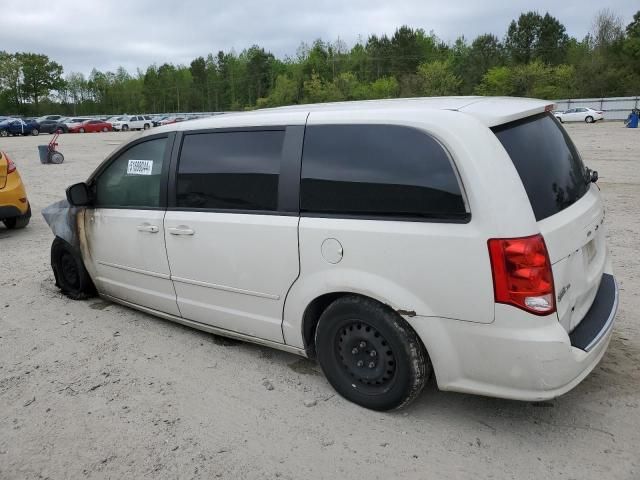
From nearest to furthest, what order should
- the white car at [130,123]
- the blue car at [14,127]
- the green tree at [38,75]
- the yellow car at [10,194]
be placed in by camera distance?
the yellow car at [10,194]
the blue car at [14,127]
the white car at [130,123]
the green tree at [38,75]

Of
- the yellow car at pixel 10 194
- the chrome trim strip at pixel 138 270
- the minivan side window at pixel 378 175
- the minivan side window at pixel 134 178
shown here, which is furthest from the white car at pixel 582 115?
the minivan side window at pixel 378 175

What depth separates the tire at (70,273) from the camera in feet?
16.5

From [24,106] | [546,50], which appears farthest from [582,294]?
[24,106]

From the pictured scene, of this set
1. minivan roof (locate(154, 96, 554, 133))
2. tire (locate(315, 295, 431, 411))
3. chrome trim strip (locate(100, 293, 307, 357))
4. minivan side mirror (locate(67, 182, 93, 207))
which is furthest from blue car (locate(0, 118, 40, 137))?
tire (locate(315, 295, 431, 411))

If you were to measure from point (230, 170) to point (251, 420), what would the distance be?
62.5 inches

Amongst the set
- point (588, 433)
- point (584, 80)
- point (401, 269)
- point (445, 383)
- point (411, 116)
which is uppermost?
point (584, 80)

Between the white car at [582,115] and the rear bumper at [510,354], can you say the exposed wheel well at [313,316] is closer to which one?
the rear bumper at [510,354]

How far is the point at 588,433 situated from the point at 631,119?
37.3 metres

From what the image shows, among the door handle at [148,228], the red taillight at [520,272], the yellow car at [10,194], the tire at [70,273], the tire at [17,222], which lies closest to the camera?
the red taillight at [520,272]

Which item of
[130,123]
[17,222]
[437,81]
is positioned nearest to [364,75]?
[437,81]

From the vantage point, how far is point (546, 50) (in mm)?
74875

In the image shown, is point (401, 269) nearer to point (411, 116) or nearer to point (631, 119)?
point (411, 116)

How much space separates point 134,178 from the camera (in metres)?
4.34

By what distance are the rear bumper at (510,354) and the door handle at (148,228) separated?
2.13 metres
